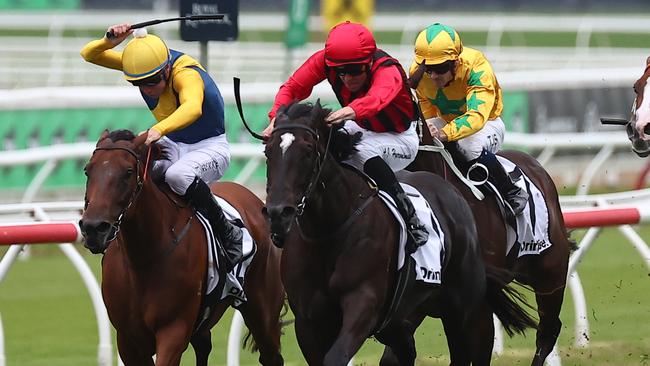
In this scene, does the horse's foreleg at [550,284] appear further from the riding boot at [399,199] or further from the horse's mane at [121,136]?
the horse's mane at [121,136]

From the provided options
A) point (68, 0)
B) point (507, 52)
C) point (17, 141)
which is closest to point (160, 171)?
point (17, 141)

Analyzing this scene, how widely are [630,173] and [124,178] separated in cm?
1089

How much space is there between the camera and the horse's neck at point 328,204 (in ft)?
17.9

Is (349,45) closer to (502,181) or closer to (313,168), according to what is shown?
(313,168)

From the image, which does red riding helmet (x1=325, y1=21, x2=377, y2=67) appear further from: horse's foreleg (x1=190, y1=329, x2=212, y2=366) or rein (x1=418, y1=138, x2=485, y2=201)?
horse's foreleg (x1=190, y1=329, x2=212, y2=366)

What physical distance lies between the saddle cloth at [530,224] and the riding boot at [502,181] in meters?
0.05

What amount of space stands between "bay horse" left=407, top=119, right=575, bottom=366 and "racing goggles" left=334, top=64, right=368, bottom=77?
1.16 m

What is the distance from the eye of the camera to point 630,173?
15492 mm

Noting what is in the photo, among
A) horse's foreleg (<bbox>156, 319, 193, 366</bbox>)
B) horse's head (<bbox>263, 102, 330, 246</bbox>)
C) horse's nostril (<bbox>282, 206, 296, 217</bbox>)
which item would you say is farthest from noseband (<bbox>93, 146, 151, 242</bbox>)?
horse's nostril (<bbox>282, 206, 296, 217</bbox>)

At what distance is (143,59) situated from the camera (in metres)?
5.83

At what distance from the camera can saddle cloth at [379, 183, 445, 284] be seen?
228 inches

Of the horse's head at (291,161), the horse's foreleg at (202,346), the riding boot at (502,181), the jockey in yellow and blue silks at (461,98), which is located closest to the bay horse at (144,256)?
the horse's foreleg at (202,346)

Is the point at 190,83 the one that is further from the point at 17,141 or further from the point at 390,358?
the point at 17,141

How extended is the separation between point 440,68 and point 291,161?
5.84 feet
